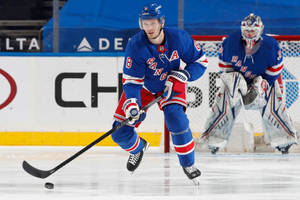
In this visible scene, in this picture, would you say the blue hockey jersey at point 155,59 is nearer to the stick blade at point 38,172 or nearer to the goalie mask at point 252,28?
the stick blade at point 38,172

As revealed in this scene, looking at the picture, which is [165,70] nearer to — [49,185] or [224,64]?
[49,185]

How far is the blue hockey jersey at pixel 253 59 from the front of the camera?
17.3ft

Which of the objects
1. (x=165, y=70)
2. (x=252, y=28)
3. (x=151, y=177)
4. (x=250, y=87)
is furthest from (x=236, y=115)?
(x=165, y=70)

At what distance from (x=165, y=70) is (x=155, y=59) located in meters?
0.11

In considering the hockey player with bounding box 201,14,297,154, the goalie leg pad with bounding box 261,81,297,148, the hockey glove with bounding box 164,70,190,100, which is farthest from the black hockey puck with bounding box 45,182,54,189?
the goalie leg pad with bounding box 261,81,297,148

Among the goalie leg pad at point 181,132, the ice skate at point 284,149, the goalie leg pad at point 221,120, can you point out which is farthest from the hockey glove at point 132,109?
the ice skate at point 284,149

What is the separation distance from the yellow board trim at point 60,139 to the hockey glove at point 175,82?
2174mm

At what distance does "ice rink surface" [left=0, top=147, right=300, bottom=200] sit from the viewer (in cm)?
341

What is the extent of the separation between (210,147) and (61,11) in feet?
7.10

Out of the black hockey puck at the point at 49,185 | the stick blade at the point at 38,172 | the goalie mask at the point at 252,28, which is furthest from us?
the goalie mask at the point at 252,28

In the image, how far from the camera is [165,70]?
155 inches

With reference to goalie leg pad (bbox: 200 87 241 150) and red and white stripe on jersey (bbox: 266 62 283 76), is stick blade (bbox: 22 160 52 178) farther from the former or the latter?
red and white stripe on jersey (bbox: 266 62 283 76)

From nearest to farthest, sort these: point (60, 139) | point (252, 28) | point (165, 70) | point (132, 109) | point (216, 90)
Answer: point (132, 109)
point (165, 70)
point (252, 28)
point (216, 90)
point (60, 139)

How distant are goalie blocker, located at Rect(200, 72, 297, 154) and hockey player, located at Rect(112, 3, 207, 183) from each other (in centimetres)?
152
